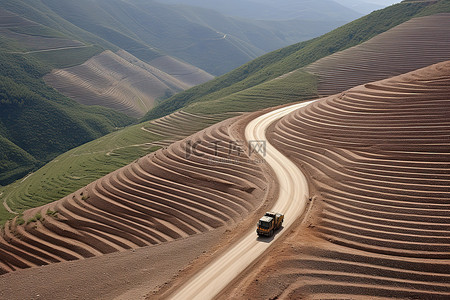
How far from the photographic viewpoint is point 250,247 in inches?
721

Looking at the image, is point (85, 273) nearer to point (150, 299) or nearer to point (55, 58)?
point (150, 299)

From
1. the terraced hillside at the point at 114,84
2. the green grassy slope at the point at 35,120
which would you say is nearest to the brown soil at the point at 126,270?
the green grassy slope at the point at 35,120

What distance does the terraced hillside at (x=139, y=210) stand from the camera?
21.6m

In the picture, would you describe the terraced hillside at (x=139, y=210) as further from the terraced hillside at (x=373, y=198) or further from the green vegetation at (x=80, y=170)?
the green vegetation at (x=80, y=170)

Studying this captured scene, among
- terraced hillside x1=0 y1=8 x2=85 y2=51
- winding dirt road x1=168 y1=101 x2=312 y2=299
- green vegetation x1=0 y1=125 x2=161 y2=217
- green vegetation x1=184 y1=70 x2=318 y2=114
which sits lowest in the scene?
green vegetation x1=0 y1=125 x2=161 y2=217

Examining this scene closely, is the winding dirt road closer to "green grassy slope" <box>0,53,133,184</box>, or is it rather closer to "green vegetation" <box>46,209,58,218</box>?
"green vegetation" <box>46,209,58,218</box>

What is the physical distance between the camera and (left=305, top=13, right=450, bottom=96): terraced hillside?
189ft

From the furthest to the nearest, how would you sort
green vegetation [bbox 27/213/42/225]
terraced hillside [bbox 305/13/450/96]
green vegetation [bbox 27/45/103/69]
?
green vegetation [bbox 27/45/103/69]
terraced hillside [bbox 305/13/450/96]
green vegetation [bbox 27/213/42/225]

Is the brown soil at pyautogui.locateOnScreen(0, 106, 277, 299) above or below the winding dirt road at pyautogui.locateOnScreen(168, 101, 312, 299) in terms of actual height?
below

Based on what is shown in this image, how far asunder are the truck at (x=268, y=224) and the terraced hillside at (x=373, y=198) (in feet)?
3.58

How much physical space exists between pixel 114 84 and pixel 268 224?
367 feet

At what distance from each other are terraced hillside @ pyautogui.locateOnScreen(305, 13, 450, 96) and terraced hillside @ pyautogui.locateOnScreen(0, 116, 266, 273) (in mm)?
35287

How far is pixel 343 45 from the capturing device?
84.0m

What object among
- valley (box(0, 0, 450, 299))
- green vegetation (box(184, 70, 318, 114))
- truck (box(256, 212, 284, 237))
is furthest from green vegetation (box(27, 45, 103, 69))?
truck (box(256, 212, 284, 237))
